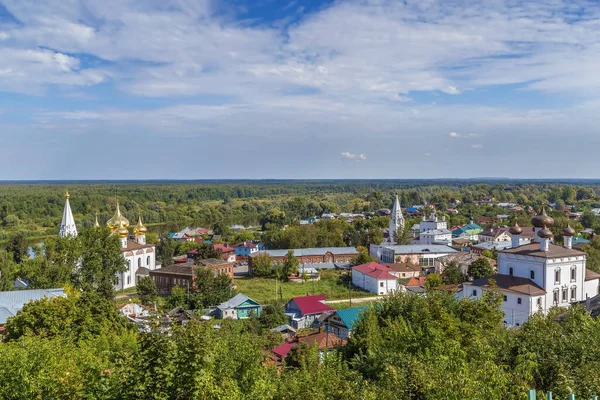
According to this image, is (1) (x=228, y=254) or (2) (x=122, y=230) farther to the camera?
(1) (x=228, y=254)

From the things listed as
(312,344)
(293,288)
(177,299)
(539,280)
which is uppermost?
(539,280)

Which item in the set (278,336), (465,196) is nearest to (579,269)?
(278,336)

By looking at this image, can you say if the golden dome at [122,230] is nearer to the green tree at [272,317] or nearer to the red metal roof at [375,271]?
the green tree at [272,317]

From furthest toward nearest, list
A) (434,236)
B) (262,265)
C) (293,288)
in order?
(434,236)
(262,265)
(293,288)

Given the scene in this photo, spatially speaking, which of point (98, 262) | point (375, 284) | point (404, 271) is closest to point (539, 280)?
point (375, 284)

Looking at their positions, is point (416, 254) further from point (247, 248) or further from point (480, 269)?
point (247, 248)

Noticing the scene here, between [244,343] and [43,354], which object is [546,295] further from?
[43,354]
